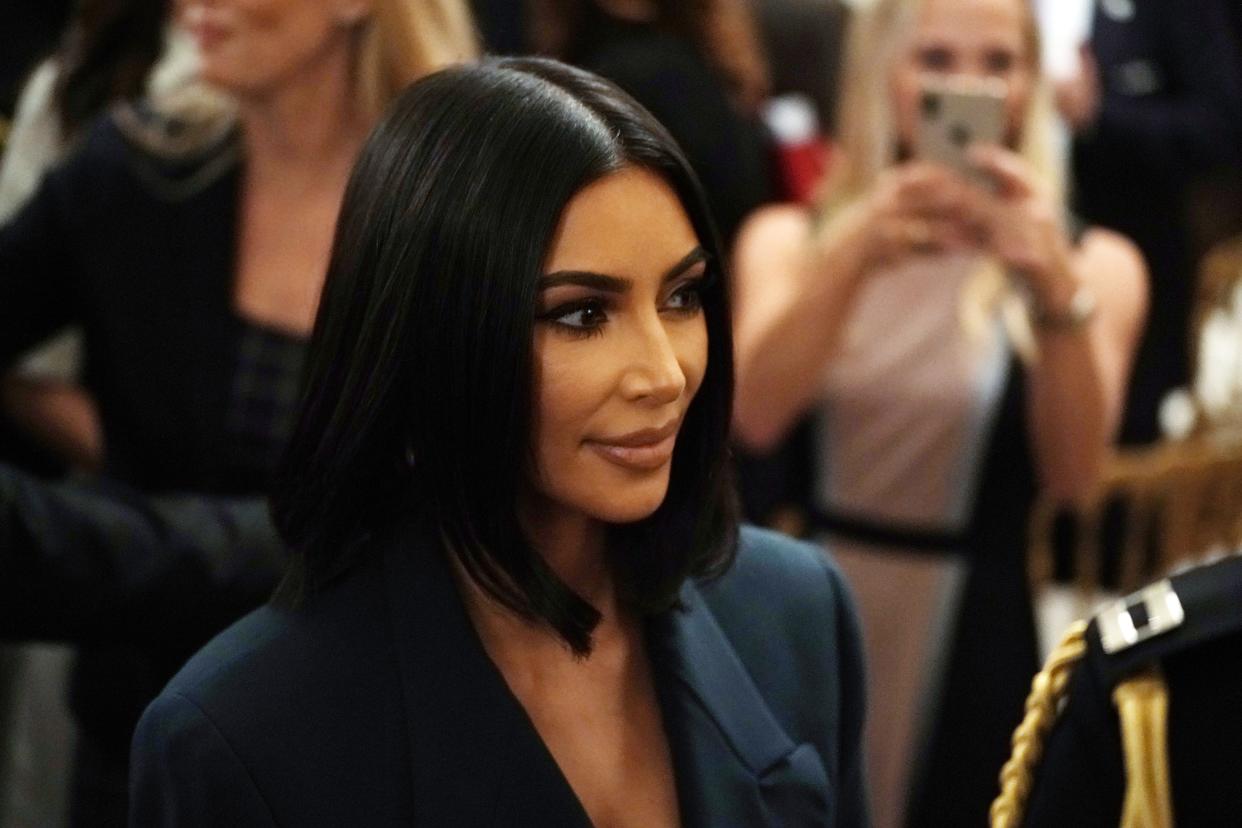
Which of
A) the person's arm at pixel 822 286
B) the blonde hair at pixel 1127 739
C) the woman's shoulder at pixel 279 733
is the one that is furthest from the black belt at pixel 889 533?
the woman's shoulder at pixel 279 733

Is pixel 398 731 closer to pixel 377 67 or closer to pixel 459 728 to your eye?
pixel 459 728

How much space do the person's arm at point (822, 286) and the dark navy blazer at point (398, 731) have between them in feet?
3.65

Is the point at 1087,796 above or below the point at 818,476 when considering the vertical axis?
above

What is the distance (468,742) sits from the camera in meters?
1.33

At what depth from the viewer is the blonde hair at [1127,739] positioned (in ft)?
3.90

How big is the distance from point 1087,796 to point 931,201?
1.33 meters

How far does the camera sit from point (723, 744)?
1411mm

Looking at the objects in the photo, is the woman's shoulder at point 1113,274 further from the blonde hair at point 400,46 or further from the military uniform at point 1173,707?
the military uniform at point 1173,707

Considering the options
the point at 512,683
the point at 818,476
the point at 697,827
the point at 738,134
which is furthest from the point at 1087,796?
the point at 738,134

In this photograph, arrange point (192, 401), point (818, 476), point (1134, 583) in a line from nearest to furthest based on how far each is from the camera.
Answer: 1. point (192, 401)
2. point (818, 476)
3. point (1134, 583)

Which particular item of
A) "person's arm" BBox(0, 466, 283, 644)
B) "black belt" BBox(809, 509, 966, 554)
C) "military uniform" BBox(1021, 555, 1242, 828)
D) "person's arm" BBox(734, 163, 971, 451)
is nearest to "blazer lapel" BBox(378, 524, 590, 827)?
"military uniform" BBox(1021, 555, 1242, 828)

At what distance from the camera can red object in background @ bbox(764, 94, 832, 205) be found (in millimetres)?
3258

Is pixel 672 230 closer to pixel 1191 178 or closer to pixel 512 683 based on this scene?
pixel 512 683

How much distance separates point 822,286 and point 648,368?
4.10ft
